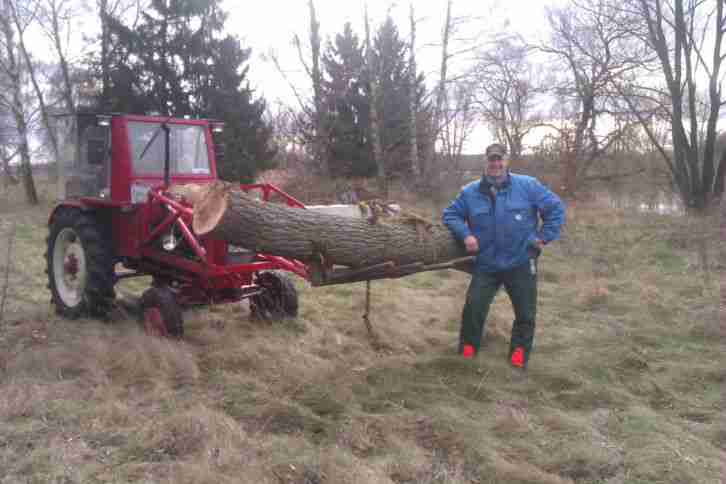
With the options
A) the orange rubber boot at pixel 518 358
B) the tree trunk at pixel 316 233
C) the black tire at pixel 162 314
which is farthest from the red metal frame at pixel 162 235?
the orange rubber boot at pixel 518 358

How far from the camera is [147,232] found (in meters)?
5.91

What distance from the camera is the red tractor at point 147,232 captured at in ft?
18.2

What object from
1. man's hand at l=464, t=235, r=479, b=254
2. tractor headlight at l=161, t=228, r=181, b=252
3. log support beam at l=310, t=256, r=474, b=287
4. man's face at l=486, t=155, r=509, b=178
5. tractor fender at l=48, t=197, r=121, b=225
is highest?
man's face at l=486, t=155, r=509, b=178

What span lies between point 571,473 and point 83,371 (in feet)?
11.5

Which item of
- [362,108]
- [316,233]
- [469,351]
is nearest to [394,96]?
[362,108]

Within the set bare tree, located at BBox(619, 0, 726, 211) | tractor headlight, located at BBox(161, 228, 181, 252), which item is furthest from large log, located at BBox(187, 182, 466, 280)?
bare tree, located at BBox(619, 0, 726, 211)

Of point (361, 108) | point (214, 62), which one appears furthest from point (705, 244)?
point (214, 62)

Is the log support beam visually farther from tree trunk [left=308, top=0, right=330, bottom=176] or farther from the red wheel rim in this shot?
tree trunk [left=308, top=0, right=330, bottom=176]

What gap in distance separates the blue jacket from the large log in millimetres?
292

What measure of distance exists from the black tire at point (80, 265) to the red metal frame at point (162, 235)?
20cm

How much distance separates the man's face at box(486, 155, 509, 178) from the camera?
4.85m

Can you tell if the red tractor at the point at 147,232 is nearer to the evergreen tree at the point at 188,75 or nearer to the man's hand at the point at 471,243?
the man's hand at the point at 471,243

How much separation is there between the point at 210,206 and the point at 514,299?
7.92ft

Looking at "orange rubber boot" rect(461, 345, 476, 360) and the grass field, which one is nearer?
the grass field
